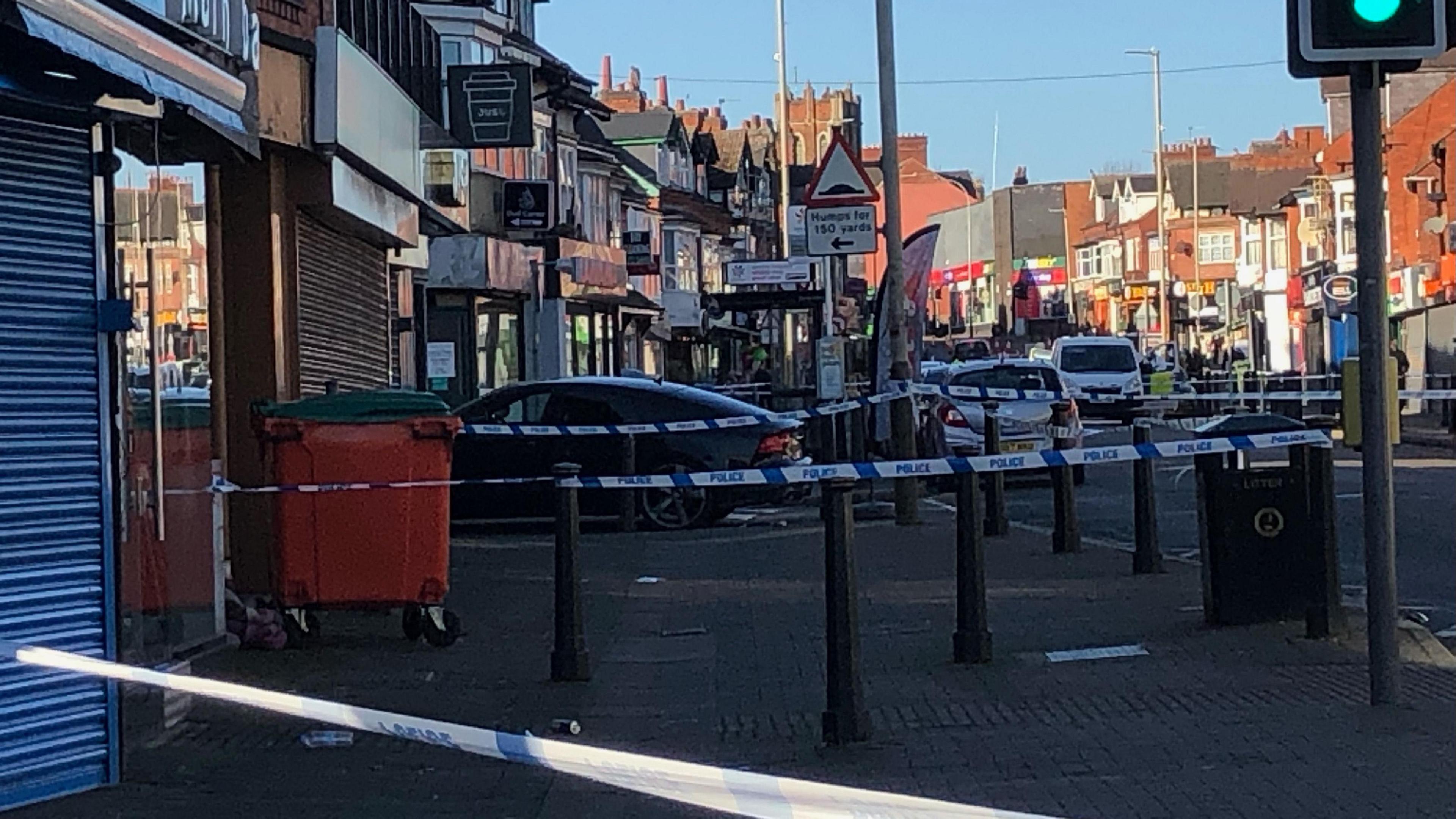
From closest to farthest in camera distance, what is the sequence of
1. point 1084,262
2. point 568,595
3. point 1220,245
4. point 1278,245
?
point 568,595 < point 1278,245 < point 1220,245 < point 1084,262

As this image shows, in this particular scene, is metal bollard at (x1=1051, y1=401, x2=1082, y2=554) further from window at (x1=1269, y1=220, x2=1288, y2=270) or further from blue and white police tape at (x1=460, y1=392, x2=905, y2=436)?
window at (x1=1269, y1=220, x2=1288, y2=270)

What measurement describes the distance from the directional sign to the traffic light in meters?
11.2

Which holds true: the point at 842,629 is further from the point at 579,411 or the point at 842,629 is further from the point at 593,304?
the point at 593,304

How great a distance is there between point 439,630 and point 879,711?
314 centimetres

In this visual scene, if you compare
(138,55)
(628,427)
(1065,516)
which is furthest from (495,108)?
(138,55)

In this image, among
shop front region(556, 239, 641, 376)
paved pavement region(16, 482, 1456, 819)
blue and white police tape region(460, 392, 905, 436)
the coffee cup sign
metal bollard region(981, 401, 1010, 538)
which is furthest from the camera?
shop front region(556, 239, 641, 376)

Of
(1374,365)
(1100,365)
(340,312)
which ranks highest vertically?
(340,312)

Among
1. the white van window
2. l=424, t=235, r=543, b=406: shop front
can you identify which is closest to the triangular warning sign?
l=424, t=235, r=543, b=406: shop front

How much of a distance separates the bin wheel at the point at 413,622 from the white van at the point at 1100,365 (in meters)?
26.0

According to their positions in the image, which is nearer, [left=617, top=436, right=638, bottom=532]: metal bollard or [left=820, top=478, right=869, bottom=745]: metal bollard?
[left=820, top=478, right=869, bottom=745]: metal bollard

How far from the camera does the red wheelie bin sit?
10727 mm

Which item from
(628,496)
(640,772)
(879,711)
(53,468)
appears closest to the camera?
(640,772)

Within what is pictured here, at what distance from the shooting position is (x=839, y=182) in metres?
19.0

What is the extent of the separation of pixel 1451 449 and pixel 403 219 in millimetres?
19052
